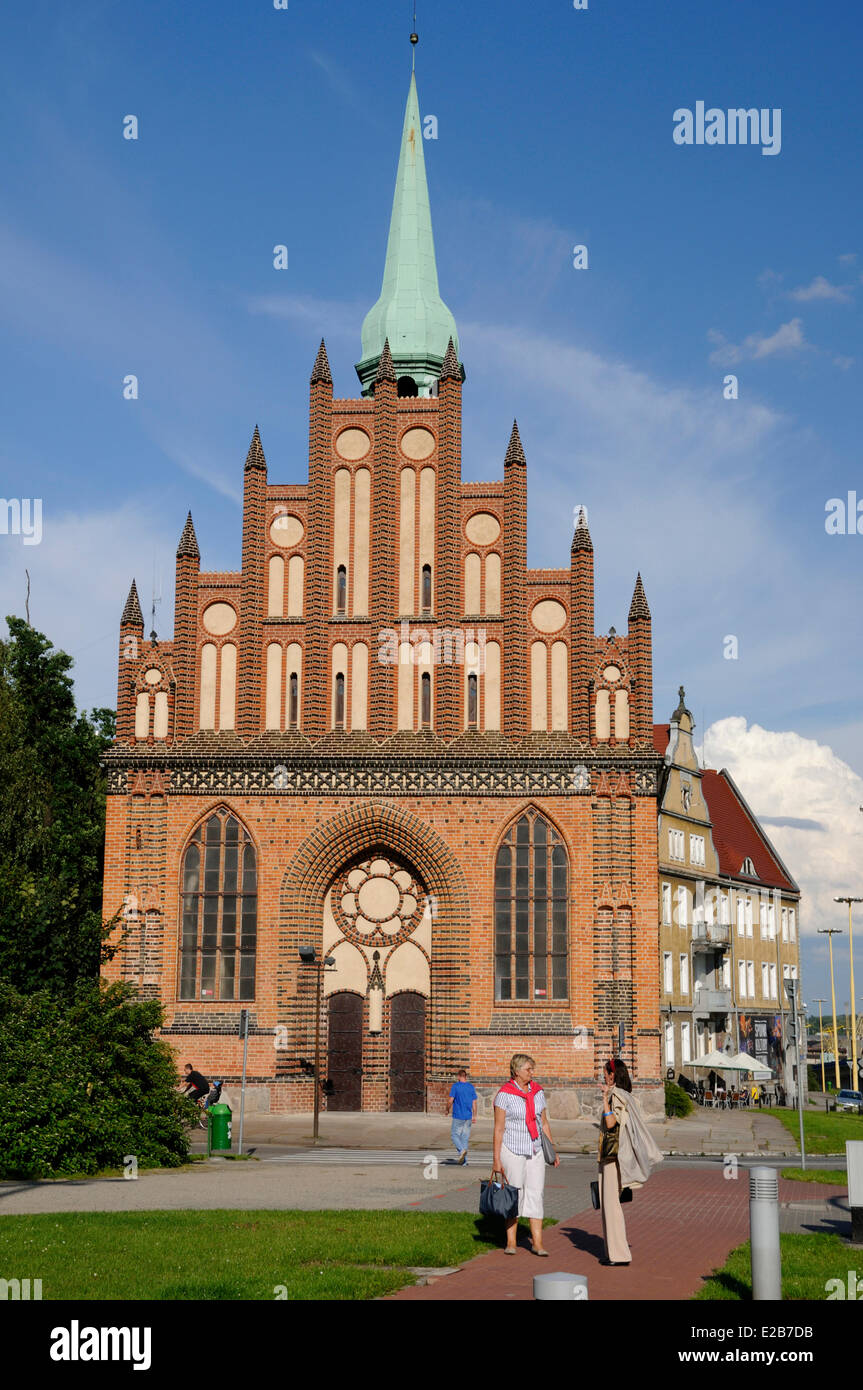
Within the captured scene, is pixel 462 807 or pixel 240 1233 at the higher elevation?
→ pixel 462 807

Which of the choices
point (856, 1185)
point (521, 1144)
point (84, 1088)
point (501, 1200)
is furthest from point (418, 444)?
point (501, 1200)

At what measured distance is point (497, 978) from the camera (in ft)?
116

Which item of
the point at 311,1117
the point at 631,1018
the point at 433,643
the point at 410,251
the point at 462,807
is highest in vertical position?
the point at 410,251

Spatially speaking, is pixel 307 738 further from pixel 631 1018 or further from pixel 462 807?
pixel 631 1018

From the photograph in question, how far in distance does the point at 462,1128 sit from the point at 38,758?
76.7ft

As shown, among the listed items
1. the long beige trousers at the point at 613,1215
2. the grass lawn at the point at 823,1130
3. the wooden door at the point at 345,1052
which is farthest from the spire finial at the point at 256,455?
the long beige trousers at the point at 613,1215

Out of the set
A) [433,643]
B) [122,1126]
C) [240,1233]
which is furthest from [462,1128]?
[433,643]

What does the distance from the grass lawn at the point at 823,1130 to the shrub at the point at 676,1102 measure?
7.98ft

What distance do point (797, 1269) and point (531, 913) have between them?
75.3ft

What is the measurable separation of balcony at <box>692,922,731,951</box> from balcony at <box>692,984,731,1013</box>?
1.45 m

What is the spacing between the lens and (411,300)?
4100cm

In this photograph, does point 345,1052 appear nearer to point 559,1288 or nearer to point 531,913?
point 531,913
